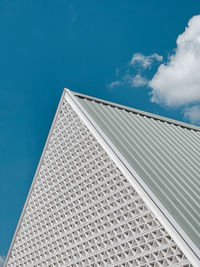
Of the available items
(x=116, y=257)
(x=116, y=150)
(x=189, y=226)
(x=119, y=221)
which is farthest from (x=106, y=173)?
(x=189, y=226)

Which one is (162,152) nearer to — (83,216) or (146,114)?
(83,216)

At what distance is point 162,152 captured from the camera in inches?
1321

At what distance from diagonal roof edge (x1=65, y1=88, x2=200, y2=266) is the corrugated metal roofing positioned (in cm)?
65

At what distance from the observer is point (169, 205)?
24000 millimetres

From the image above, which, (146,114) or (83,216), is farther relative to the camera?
(146,114)

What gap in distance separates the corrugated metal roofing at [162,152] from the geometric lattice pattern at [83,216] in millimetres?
1572

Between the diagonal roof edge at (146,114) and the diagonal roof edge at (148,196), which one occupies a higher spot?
the diagonal roof edge at (146,114)

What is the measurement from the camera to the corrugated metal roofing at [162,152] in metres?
24.6

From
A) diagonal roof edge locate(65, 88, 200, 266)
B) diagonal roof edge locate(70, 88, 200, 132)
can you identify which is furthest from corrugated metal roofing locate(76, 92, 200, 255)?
diagonal roof edge locate(65, 88, 200, 266)

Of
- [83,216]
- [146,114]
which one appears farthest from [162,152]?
[146,114]

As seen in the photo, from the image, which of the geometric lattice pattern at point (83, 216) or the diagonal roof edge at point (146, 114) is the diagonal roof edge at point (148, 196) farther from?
the diagonal roof edge at point (146, 114)

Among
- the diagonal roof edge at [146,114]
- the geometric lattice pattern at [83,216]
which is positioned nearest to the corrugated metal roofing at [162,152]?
the diagonal roof edge at [146,114]

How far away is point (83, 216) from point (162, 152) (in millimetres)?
9627

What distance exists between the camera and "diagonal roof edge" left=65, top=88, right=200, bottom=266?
20062mm
